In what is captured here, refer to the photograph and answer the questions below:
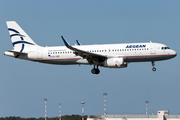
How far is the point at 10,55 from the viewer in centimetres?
7144

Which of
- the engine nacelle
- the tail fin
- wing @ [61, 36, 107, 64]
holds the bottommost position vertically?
the engine nacelle

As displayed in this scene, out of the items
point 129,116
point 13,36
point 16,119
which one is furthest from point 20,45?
point 16,119

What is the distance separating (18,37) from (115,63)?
765 inches

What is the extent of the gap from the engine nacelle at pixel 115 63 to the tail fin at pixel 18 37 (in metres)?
14.2

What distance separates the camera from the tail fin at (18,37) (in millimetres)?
73000

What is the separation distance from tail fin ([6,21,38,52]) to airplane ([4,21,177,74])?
383 mm

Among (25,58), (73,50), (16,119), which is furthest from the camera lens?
(16,119)

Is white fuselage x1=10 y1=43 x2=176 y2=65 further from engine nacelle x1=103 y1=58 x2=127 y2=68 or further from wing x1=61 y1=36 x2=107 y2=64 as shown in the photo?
wing x1=61 y1=36 x2=107 y2=64

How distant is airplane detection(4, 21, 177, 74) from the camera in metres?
Answer: 66.9

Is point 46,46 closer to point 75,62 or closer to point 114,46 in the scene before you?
point 75,62

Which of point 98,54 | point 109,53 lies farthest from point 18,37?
point 109,53

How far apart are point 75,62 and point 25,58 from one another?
9.02 m

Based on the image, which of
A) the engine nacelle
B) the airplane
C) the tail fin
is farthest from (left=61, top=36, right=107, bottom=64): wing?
the tail fin

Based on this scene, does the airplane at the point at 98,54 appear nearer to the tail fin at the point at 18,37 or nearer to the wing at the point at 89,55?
the wing at the point at 89,55
